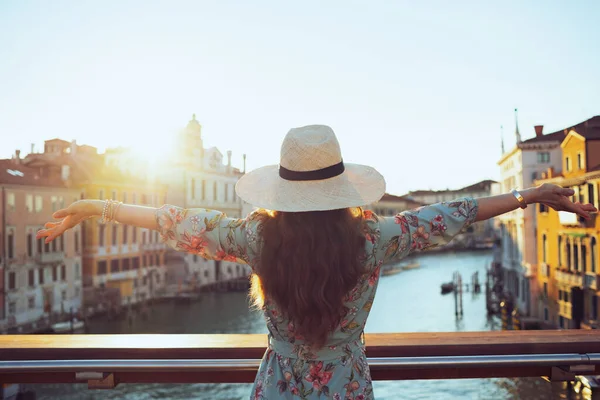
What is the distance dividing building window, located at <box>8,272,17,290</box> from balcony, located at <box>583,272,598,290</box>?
13432 millimetres

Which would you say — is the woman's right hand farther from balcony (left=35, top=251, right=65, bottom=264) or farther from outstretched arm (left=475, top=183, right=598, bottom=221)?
balcony (left=35, top=251, right=65, bottom=264)

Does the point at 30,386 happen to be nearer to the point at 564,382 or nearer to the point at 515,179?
the point at 564,382

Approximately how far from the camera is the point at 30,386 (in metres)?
1.58

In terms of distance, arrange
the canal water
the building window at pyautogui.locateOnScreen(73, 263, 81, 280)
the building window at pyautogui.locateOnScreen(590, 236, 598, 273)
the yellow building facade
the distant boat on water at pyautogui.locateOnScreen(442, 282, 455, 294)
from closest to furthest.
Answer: the canal water
the building window at pyautogui.locateOnScreen(590, 236, 598, 273)
the yellow building facade
the building window at pyautogui.locateOnScreen(73, 263, 81, 280)
the distant boat on water at pyautogui.locateOnScreen(442, 282, 455, 294)

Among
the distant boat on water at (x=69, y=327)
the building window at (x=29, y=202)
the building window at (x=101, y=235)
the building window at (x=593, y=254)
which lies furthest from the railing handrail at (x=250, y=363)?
the building window at (x=101, y=235)

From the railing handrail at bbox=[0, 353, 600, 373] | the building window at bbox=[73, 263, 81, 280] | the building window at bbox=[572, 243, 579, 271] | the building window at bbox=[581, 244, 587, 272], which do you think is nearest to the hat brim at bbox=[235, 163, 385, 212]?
the railing handrail at bbox=[0, 353, 600, 373]

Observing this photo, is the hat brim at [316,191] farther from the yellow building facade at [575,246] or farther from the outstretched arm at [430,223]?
the yellow building facade at [575,246]

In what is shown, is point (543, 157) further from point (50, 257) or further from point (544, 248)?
point (50, 257)

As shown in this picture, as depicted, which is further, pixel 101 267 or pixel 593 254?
pixel 101 267

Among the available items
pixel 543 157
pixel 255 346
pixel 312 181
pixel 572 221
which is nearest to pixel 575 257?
pixel 572 221

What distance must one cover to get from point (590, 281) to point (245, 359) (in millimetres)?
13356

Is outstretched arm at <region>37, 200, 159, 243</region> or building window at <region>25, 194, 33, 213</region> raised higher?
building window at <region>25, 194, 33, 213</region>

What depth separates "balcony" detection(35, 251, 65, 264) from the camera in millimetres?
17172

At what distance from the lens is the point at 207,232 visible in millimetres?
1049
